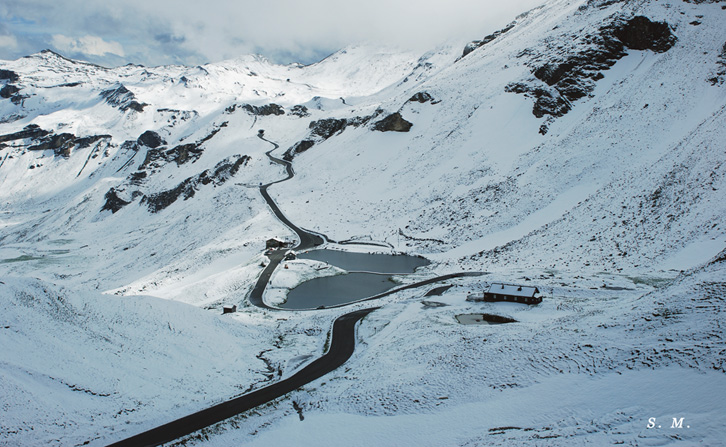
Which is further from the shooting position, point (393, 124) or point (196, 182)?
point (196, 182)

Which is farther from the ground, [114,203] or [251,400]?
[251,400]

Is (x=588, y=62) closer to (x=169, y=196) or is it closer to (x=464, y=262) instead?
(x=464, y=262)

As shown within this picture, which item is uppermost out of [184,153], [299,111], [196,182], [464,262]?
[299,111]

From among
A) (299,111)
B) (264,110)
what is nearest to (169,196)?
(264,110)

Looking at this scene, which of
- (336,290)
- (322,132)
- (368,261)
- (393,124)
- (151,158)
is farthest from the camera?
(151,158)

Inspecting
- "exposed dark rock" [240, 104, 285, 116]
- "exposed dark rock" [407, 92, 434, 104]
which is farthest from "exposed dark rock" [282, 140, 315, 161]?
"exposed dark rock" [240, 104, 285, 116]

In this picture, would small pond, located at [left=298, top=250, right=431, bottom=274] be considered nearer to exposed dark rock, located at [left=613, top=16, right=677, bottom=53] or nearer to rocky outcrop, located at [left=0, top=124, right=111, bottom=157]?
exposed dark rock, located at [left=613, top=16, right=677, bottom=53]

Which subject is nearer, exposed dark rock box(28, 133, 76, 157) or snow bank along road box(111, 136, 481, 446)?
snow bank along road box(111, 136, 481, 446)
